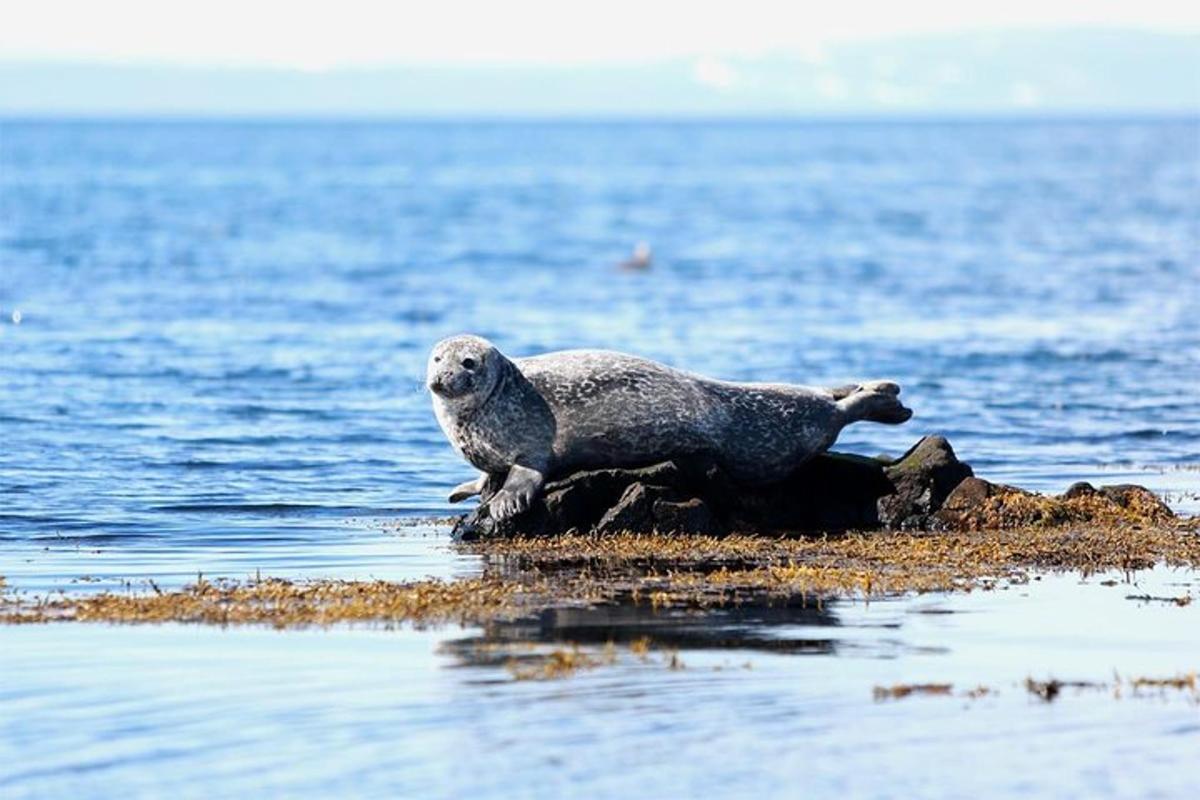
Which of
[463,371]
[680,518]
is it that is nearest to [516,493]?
[463,371]

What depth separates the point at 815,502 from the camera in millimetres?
14719

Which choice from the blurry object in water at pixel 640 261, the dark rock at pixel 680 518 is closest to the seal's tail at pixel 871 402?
the dark rock at pixel 680 518

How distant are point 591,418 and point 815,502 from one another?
5.06 feet

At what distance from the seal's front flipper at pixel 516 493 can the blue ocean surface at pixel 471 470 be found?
1.87 ft

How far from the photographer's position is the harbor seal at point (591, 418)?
47.1 feet

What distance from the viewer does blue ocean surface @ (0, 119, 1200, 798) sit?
8562mm

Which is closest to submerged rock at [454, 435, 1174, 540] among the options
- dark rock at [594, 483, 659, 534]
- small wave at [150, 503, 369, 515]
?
dark rock at [594, 483, 659, 534]

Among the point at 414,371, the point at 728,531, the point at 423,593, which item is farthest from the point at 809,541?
the point at 414,371

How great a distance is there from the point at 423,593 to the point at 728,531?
2.91 meters

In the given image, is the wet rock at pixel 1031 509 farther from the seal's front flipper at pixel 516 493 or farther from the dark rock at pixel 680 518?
the seal's front flipper at pixel 516 493

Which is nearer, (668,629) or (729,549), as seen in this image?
(668,629)

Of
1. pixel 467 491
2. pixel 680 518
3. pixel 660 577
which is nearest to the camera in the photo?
pixel 660 577

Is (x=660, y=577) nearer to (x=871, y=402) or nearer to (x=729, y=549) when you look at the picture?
(x=729, y=549)

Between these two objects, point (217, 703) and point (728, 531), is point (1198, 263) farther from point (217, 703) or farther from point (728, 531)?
point (217, 703)
